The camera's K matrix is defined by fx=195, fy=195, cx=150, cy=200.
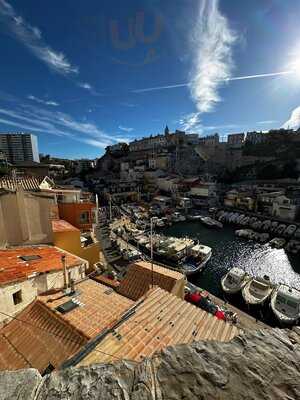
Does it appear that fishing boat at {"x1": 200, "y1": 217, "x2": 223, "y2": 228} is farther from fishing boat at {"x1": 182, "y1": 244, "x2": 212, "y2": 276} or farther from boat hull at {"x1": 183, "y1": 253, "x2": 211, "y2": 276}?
boat hull at {"x1": 183, "y1": 253, "x2": 211, "y2": 276}

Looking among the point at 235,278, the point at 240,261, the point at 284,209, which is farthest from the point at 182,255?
the point at 284,209

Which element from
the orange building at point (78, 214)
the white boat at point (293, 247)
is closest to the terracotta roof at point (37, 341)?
the orange building at point (78, 214)

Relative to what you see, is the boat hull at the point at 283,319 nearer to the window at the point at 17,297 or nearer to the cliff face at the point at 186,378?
the cliff face at the point at 186,378

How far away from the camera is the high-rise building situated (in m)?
91.2

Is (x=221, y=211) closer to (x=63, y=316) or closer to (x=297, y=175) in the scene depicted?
(x=297, y=175)

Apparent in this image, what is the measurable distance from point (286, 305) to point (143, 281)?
13.2m

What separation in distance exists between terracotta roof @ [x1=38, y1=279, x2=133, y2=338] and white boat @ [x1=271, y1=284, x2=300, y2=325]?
45.4 feet

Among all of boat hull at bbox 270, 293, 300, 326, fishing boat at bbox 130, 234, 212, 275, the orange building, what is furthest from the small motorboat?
the orange building

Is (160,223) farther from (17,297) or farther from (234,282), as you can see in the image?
(17,297)

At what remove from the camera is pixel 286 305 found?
15688mm

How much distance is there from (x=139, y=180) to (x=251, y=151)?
45.9m

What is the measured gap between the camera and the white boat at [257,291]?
16.9 meters

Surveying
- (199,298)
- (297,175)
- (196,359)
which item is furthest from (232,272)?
(297,175)

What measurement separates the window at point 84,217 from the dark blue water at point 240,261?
44.5 feet
